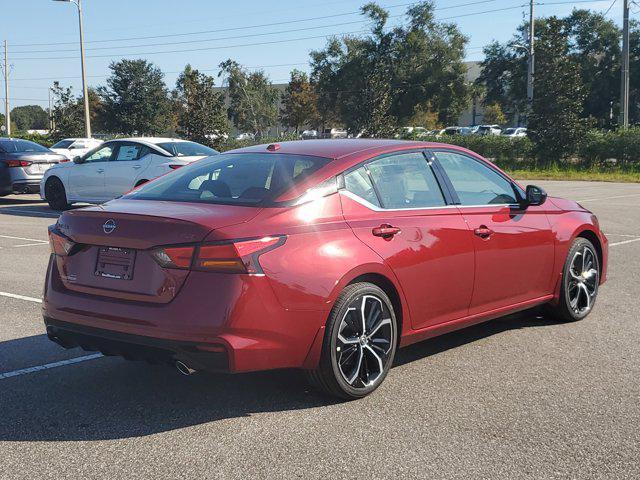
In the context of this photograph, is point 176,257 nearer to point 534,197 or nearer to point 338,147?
point 338,147

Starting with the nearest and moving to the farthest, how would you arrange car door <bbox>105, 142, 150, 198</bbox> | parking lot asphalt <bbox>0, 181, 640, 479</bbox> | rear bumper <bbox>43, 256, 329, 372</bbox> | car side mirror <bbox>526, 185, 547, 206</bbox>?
parking lot asphalt <bbox>0, 181, 640, 479</bbox>, rear bumper <bbox>43, 256, 329, 372</bbox>, car side mirror <bbox>526, 185, 547, 206</bbox>, car door <bbox>105, 142, 150, 198</bbox>

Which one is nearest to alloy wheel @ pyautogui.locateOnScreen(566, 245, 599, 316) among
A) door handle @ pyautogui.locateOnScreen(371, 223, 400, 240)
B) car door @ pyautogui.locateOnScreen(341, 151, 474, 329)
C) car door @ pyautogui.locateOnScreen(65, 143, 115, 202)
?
car door @ pyautogui.locateOnScreen(341, 151, 474, 329)

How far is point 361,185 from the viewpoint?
4883mm

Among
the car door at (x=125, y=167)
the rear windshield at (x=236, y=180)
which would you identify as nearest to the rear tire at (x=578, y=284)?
the rear windshield at (x=236, y=180)

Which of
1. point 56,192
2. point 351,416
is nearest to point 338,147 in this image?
point 351,416

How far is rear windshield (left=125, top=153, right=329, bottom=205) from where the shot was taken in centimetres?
467

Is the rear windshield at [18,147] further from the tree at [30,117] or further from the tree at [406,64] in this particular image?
the tree at [30,117]

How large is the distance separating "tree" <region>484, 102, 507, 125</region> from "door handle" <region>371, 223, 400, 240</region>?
8689 cm

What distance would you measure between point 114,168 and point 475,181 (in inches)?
449

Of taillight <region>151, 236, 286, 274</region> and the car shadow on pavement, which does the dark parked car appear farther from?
taillight <region>151, 236, 286, 274</region>

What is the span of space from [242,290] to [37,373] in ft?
6.37

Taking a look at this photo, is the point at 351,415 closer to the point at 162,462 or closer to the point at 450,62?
the point at 162,462

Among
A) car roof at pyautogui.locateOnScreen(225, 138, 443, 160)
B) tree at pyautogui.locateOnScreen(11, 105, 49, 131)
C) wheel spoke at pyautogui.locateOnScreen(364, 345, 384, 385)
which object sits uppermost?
tree at pyautogui.locateOnScreen(11, 105, 49, 131)

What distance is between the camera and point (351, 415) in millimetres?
4344
